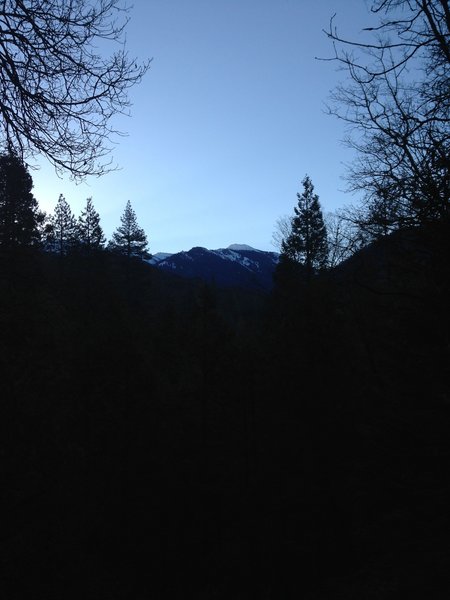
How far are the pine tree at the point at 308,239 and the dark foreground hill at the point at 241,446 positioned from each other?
150 centimetres

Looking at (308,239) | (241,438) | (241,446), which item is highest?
(308,239)

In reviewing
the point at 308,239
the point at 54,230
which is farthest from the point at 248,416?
the point at 54,230

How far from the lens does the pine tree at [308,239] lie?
20484 millimetres

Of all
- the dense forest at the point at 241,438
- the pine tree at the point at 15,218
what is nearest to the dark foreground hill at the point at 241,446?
the dense forest at the point at 241,438

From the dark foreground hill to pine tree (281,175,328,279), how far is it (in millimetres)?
1504

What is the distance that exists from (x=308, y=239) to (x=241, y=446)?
964cm

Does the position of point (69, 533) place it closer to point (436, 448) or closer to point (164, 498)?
point (164, 498)

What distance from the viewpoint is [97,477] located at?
59.8 feet

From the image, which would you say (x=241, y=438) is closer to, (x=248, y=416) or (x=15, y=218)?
(x=248, y=416)

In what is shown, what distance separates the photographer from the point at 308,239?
2130cm

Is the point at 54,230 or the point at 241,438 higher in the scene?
the point at 54,230

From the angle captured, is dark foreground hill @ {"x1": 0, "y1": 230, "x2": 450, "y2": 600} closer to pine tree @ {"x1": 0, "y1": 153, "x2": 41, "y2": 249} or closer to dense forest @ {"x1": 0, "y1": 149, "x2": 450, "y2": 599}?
dense forest @ {"x1": 0, "y1": 149, "x2": 450, "y2": 599}

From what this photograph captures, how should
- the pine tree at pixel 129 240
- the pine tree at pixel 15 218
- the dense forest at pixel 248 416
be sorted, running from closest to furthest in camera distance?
the dense forest at pixel 248 416, the pine tree at pixel 15 218, the pine tree at pixel 129 240

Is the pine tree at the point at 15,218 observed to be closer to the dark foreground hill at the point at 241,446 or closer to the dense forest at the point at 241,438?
the dense forest at the point at 241,438
